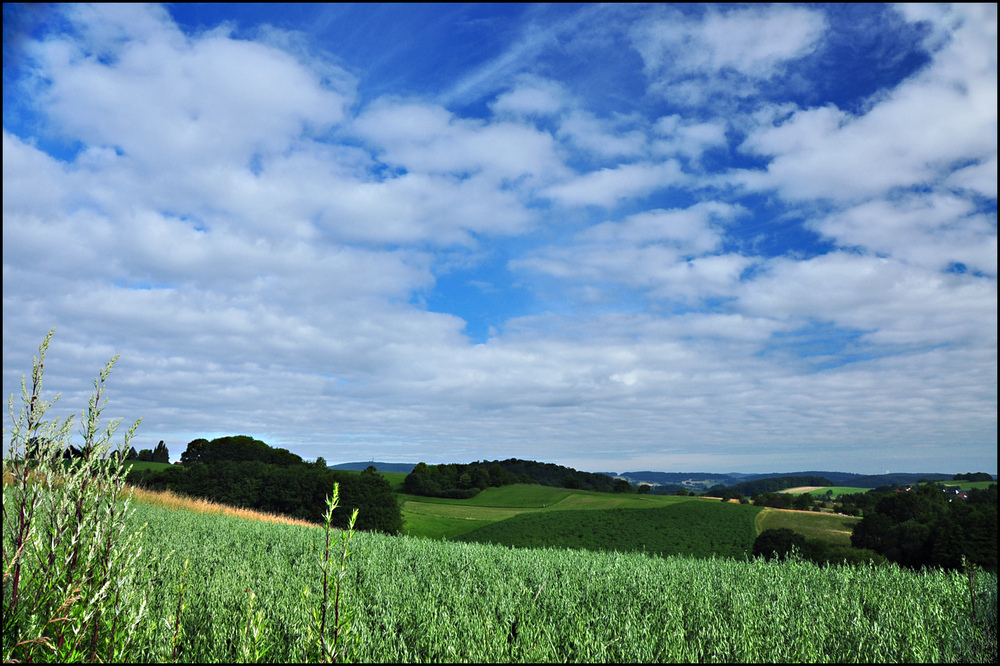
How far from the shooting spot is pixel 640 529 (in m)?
50.4

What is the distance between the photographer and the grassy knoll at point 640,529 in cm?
4294

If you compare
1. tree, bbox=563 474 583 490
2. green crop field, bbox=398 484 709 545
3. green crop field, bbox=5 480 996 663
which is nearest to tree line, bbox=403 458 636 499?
tree, bbox=563 474 583 490

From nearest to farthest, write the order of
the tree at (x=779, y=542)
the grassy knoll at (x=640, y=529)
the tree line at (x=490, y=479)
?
the tree at (x=779, y=542) → the grassy knoll at (x=640, y=529) → the tree line at (x=490, y=479)

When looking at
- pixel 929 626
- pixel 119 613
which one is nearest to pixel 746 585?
pixel 929 626

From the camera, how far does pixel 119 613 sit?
4.23 metres

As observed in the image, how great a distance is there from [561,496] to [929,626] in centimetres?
6870

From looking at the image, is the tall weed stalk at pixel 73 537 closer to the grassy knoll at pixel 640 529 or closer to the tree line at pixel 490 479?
the grassy knoll at pixel 640 529

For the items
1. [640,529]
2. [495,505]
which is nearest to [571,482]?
[495,505]

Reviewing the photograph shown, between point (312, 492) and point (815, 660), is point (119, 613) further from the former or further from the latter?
point (312, 492)

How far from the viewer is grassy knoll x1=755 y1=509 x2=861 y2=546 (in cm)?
4272

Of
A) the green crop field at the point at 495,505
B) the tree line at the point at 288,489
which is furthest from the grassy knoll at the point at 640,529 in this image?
the tree line at the point at 288,489

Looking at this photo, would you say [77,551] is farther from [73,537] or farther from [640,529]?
[640,529]

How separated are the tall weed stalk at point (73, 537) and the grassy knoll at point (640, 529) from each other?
37.5 meters

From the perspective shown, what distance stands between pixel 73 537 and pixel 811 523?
189 ft
